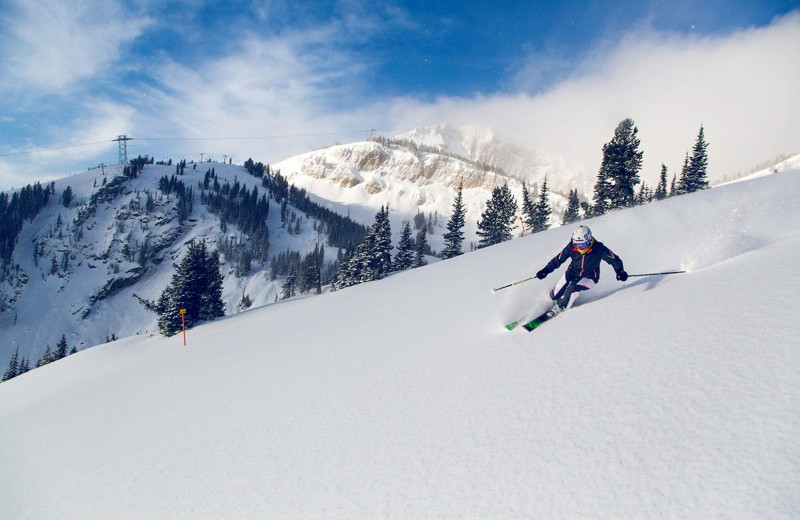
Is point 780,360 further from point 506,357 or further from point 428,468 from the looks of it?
point 428,468

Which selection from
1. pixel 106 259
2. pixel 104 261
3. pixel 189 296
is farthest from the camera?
pixel 106 259

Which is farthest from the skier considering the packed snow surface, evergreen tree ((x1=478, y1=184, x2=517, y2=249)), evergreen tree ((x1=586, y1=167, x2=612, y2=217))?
evergreen tree ((x1=586, y1=167, x2=612, y2=217))

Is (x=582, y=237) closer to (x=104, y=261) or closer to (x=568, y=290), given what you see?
(x=568, y=290)

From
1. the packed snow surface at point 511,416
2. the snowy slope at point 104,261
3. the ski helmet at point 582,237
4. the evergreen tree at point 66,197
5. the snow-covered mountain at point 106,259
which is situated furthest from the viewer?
the evergreen tree at point 66,197

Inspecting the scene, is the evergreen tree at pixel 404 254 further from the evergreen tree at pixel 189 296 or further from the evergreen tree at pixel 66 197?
the evergreen tree at pixel 66 197

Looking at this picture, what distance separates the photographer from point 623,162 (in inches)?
1513

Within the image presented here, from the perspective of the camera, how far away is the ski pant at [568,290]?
23.0 feet

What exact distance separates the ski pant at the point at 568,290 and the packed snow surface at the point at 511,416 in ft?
1.16

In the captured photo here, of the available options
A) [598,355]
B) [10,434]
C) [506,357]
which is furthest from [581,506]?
[10,434]

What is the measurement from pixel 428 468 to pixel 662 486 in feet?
6.54

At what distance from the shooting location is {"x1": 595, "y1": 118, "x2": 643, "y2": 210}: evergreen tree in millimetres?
38156

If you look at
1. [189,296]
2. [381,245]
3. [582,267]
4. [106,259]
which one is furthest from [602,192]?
[106,259]

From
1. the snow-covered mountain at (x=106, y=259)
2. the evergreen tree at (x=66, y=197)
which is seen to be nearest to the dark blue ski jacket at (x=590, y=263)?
the snow-covered mountain at (x=106, y=259)

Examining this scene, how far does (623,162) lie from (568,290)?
40.0 metres
